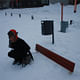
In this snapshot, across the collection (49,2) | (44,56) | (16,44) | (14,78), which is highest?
(49,2)

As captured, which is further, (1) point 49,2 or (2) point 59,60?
(1) point 49,2

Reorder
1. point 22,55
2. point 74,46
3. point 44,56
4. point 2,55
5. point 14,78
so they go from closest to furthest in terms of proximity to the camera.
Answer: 1. point 14,78
2. point 22,55
3. point 44,56
4. point 2,55
5. point 74,46

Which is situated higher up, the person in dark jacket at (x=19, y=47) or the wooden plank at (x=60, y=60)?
the person in dark jacket at (x=19, y=47)

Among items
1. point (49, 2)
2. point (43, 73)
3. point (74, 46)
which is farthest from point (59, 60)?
point (49, 2)

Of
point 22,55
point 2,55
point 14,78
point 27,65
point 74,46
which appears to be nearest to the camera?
point 14,78

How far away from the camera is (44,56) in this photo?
4301 millimetres

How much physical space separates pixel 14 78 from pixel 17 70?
375mm

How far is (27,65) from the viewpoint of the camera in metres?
3.78

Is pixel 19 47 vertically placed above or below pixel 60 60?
above

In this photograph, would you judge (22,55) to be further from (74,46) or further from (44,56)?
(74,46)

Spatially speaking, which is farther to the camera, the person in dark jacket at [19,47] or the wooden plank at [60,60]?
the person in dark jacket at [19,47]

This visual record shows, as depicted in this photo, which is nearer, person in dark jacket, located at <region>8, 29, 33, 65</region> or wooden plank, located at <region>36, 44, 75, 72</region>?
wooden plank, located at <region>36, 44, 75, 72</region>

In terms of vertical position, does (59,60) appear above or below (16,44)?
below

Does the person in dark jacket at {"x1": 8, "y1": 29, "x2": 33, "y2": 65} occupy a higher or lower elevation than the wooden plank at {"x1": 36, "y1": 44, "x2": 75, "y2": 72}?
higher
